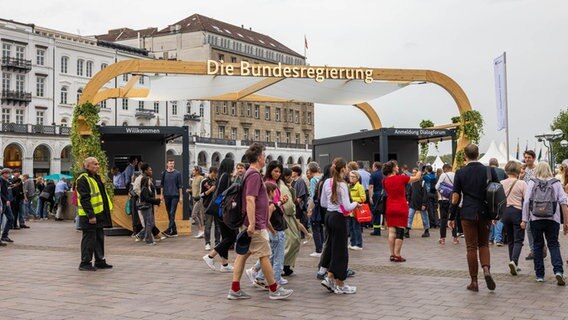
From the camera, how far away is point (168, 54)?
292ft

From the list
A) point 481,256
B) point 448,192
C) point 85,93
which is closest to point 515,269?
point 481,256

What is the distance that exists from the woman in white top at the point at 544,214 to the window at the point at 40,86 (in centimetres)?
6259

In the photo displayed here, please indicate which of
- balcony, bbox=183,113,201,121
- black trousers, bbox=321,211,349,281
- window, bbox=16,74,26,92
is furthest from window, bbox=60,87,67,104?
black trousers, bbox=321,211,349,281

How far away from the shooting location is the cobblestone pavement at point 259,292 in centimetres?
721

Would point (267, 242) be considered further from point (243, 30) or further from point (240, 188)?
point (243, 30)

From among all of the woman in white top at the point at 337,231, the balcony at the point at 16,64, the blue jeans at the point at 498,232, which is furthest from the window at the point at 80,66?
the woman in white top at the point at 337,231

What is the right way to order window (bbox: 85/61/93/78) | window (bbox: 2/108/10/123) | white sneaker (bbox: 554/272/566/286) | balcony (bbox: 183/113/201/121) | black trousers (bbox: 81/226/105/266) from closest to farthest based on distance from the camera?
white sneaker (bbox: 554/272/566/286) < black trousers (bbox: 81/226/105/266) < window (bbox: 2/108/10/123) < window (bbox: 85/61/93/78) < balcony (bbox: 183/113/201/121)

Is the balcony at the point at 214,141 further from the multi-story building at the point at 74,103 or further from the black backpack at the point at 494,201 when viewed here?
the black backpack at the point at 494,201

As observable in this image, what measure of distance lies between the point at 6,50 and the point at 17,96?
4.19 meters

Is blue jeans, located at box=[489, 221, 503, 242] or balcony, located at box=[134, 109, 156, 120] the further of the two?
balcony, located at box=[134, 109, 156, 120]

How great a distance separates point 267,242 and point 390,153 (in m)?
15.9

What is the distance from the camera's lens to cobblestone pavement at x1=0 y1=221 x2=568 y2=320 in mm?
7211

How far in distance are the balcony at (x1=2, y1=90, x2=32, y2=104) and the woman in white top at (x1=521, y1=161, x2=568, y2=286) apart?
196 feet

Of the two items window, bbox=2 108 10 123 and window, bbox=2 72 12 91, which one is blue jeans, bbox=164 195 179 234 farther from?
window, bbox=2 72 12 91
